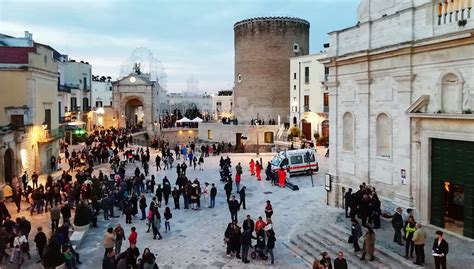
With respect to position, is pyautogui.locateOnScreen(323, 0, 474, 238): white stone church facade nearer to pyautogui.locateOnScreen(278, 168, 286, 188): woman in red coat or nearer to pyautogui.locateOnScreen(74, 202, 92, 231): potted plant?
pyautogui.locateOnScreen(278, 168, 286, 188): woman in red coat

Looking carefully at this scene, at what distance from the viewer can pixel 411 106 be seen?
1490 centimetres

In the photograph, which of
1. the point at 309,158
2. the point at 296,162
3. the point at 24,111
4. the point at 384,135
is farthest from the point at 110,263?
the point at 309,158

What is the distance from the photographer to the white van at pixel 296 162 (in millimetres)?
27094

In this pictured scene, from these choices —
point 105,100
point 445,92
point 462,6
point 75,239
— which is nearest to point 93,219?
point 75,239

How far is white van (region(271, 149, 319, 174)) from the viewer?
27094 mm

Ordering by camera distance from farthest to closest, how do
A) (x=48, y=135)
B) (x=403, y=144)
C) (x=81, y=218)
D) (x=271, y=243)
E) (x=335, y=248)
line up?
(x=48, y=135), (x=81, y=218), (x=403, y=144), (x=335, y=248), (x=271, y=243)

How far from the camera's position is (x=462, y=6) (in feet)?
43.2

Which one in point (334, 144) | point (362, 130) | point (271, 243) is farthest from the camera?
point (334, 144)

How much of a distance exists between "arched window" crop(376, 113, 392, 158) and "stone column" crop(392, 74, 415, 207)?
550mm

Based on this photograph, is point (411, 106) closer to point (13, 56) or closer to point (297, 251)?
point (297, 251)

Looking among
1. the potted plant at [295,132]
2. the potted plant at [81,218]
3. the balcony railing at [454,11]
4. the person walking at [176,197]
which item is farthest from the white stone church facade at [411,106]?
the potted plant at [295,132]

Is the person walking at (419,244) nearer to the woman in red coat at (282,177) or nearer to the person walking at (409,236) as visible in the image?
the person walking at (409,236)

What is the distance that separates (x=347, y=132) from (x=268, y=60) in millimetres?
33992

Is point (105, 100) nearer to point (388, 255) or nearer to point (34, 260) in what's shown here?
point (34, 260)
